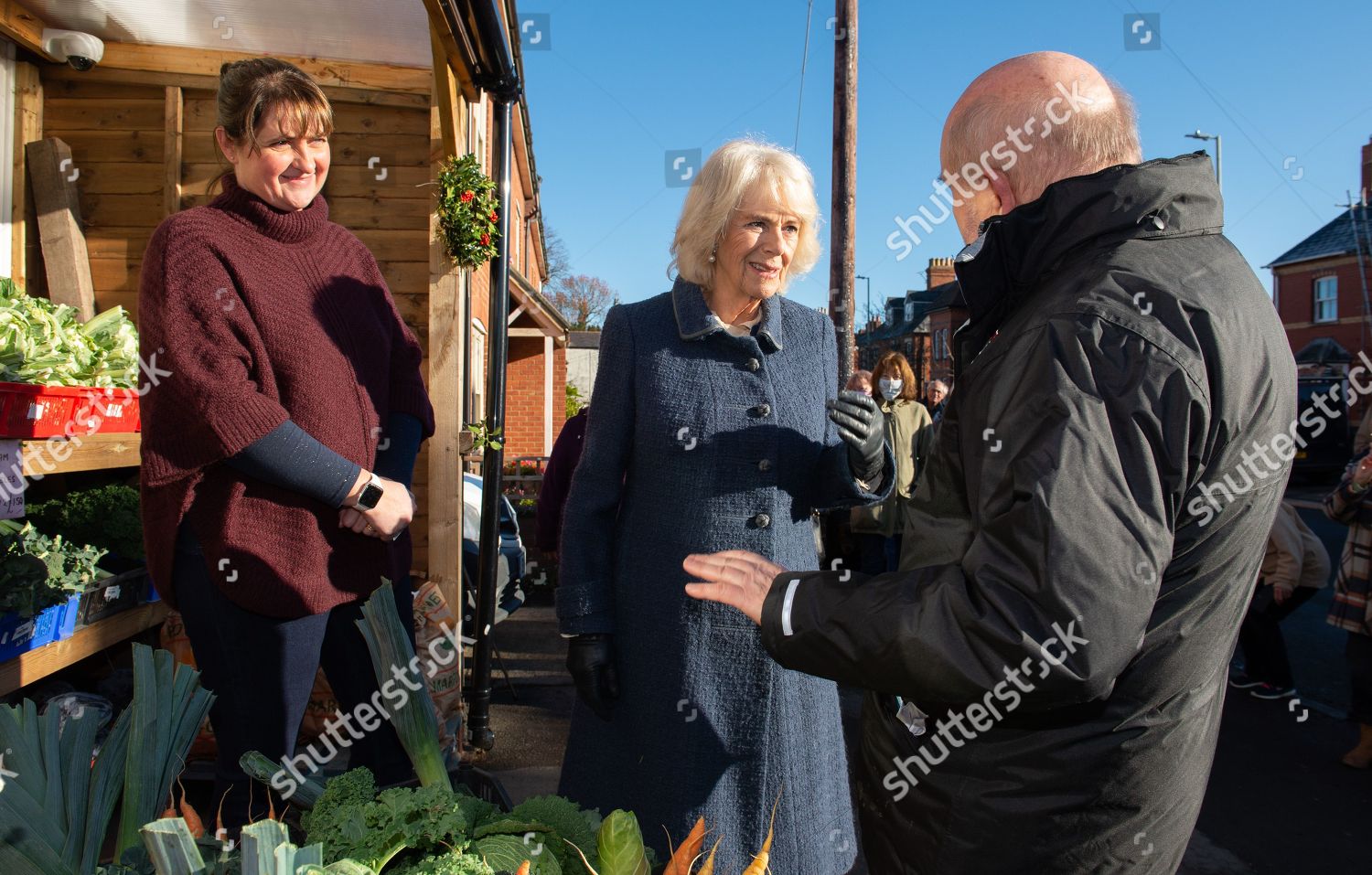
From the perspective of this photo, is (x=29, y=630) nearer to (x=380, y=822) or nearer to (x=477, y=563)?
(x=380, y=822)

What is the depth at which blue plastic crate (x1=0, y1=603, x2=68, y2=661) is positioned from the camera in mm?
2486

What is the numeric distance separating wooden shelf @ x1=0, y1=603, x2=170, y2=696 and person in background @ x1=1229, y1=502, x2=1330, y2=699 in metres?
5.80

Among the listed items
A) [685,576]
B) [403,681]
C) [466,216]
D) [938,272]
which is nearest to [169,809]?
[403,681]

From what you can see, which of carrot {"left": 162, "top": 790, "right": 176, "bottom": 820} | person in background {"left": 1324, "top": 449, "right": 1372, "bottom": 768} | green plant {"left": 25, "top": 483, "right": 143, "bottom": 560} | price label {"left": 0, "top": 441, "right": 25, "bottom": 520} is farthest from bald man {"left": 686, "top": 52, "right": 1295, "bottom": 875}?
person in background {"left": 1324, "top": 449, "right": 1372, "bottom": 768}

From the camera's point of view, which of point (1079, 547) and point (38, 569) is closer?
point (1079, 547)

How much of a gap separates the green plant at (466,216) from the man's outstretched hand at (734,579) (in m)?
3.12

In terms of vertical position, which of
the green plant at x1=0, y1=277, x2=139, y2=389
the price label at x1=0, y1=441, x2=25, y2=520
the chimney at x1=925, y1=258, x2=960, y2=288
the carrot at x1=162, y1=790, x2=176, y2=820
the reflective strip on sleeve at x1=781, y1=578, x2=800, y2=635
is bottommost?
the carrot at x1=162, y1=790, x2=176, y2=820

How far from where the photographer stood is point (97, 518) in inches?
134

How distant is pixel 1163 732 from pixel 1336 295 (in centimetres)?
4109

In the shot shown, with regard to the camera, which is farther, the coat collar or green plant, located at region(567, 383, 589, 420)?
green plant, located at region(567, 383, 589, 420)

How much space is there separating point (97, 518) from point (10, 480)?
4.11 feet

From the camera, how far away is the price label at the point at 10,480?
7.38ft

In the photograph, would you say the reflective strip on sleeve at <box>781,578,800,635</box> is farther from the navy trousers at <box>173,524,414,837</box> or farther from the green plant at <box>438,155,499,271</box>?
the green plant at <box>438,155,499,271</box>

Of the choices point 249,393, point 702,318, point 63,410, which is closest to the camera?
point 249,393
